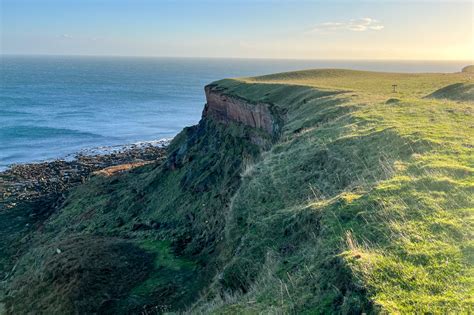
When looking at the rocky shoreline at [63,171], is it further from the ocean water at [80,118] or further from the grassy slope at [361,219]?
the grassy slope at [361,219]

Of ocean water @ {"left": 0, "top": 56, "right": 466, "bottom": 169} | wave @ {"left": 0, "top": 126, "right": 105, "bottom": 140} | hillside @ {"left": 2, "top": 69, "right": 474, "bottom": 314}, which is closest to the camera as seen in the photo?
hillside @ {"left": 2, "top": 69, "right": 474, "bottom": 314}

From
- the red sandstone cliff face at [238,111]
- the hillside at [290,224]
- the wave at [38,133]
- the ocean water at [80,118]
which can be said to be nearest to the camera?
the hillside at [290,224]

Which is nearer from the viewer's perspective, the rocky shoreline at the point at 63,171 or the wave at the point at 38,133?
the rocky shoreline at the point at 63,171

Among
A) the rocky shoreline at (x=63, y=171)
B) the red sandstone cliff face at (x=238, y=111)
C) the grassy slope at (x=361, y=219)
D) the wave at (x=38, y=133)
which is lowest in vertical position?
the rocky shoreline at (x=63, y=171)

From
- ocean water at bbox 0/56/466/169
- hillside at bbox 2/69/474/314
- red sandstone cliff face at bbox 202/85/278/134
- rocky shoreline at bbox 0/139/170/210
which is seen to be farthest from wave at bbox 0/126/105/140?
hillside at bbox 2/69/474/314

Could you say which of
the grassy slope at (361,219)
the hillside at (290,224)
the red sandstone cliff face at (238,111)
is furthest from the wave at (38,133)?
the grassy slope at (361,219)

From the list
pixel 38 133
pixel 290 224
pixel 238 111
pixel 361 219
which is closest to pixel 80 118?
pixel 38 133

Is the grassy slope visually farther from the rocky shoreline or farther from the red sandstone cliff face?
the rocky shoreline
